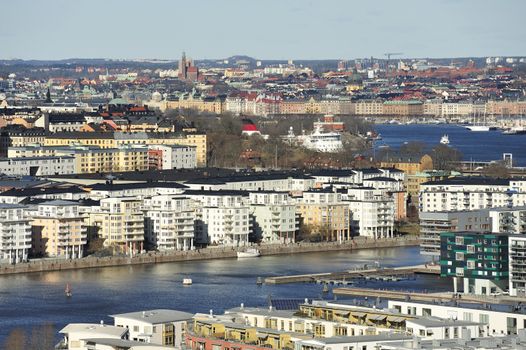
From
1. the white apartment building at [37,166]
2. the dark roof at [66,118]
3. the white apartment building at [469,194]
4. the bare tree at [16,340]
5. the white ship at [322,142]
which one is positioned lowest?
the bare tree at [16,340]

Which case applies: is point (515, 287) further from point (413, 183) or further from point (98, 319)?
point (413, 183)

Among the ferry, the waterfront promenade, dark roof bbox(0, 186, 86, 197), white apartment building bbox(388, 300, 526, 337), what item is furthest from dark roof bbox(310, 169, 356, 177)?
the ferry

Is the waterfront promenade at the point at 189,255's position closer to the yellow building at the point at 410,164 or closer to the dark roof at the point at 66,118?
the yellow building at the point at 410,164

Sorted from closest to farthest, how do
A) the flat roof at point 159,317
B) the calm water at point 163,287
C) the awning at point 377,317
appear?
the awning at point 377,317
the flat roof at point 159,317
the calm water at point 163,287

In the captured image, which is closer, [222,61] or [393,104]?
[393,104]

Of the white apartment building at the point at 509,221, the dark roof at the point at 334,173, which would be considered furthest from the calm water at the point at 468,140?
the white apartment building at the point at 509,221

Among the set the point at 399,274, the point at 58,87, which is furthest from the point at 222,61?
the point at 399,274
